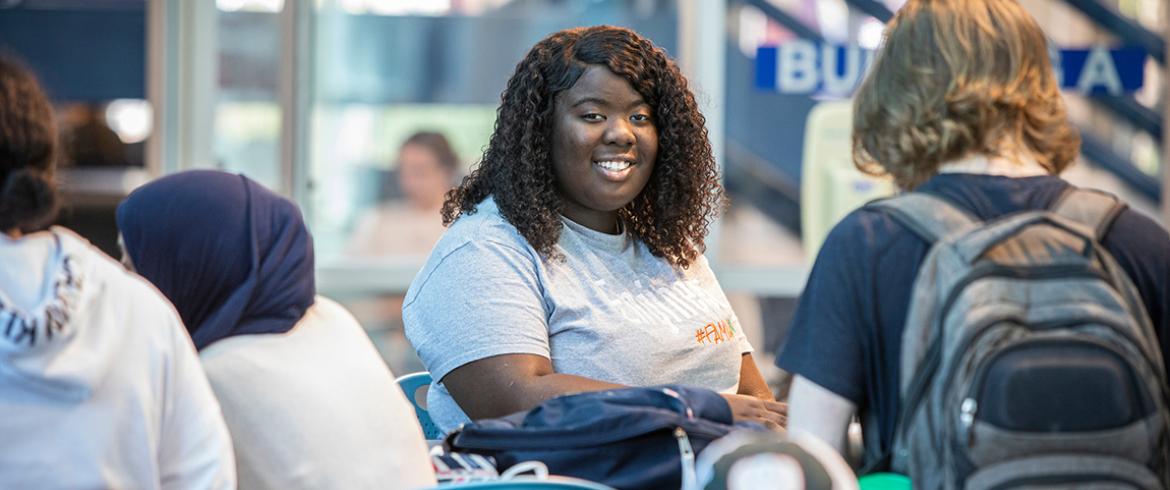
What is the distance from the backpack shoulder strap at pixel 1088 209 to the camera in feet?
6.02

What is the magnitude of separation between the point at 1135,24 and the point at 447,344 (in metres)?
3.72

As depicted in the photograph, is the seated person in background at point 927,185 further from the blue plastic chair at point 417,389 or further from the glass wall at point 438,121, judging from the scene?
the glass wall at point 438,121

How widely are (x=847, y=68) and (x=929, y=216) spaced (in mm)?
3542

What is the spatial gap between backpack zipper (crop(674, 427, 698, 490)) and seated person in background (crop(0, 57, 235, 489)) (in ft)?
2.20

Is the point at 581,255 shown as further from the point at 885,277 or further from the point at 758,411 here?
the point at 885,277

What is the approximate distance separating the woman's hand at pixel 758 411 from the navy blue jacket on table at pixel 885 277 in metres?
0.64

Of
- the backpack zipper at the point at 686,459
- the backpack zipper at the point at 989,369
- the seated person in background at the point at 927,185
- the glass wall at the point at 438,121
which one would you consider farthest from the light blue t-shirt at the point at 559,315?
the glass wall at the point at 438,121

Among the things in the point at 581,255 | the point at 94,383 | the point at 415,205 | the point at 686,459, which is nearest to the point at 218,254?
the point at 94,383

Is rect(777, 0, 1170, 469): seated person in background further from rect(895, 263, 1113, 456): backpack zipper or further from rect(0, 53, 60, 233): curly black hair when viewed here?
rect(0, 53, 60, 233): curly black hair

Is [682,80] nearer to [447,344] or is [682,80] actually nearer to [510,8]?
[447,344]

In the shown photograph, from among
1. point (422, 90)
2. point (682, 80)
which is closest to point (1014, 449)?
point (682, 80)

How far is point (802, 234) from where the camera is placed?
542cm

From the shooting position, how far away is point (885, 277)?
185 cm

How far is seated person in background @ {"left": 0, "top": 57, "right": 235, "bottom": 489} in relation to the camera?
1.83 meters
